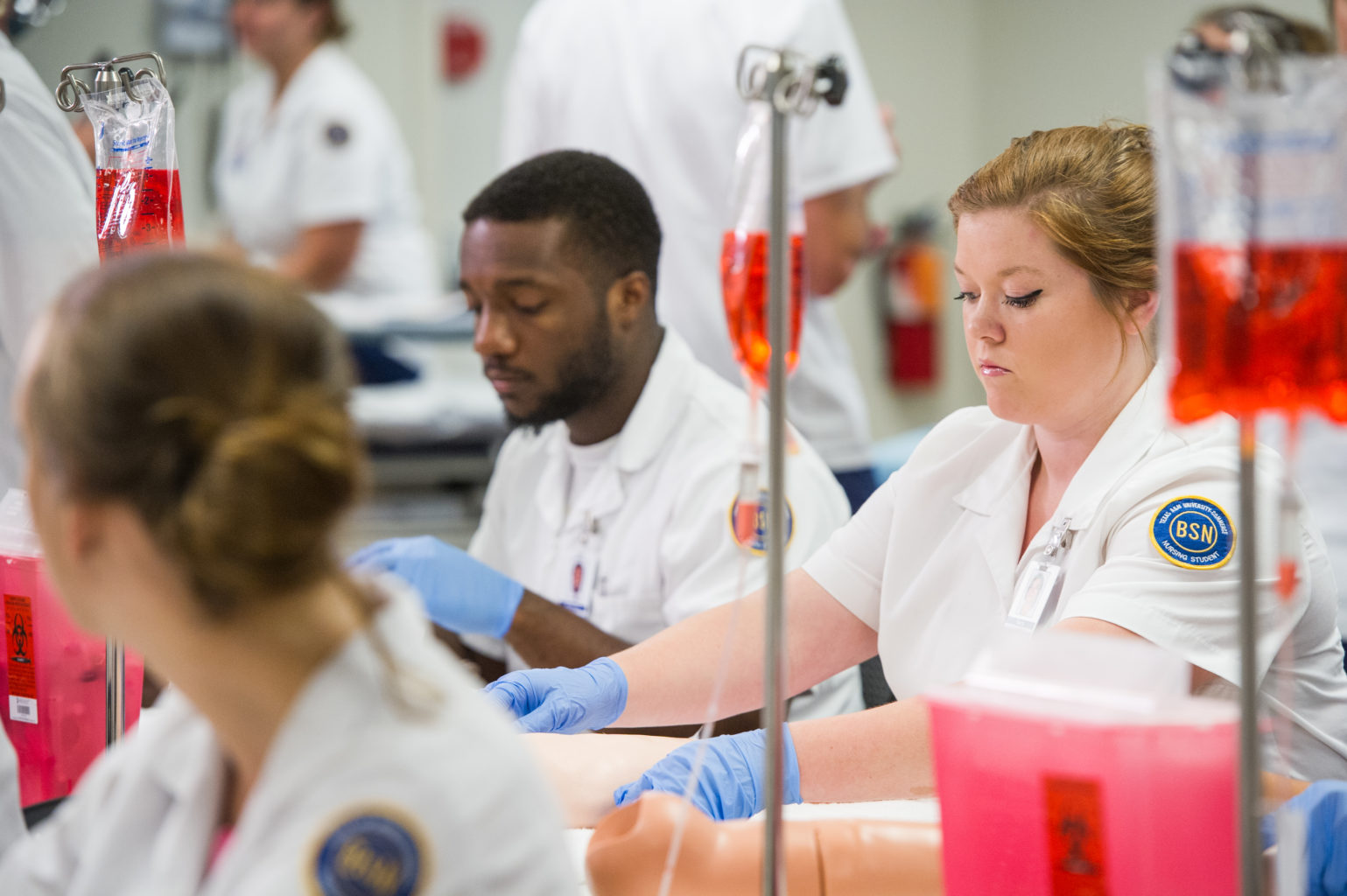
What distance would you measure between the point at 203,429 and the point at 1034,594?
0.85 metres

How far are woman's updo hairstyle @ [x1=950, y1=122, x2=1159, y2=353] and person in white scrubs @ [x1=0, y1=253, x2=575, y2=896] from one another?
0.75m

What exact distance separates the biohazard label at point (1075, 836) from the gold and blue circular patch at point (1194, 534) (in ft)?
1.52

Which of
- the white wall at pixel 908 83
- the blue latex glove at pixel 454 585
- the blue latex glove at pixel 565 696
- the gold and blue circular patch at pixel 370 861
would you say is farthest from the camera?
the white wall at pixel 908 83

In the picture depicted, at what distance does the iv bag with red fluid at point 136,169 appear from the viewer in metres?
1.12

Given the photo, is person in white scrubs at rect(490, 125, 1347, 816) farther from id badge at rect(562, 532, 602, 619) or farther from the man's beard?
the man's beard

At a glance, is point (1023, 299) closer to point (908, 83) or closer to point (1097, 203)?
point (1097, 203)

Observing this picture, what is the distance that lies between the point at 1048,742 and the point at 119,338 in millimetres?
542

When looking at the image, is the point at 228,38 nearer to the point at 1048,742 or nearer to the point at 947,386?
the point at 947,386

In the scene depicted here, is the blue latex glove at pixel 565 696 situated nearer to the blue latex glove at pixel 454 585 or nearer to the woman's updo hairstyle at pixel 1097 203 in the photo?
the blue latex glove at pixel 454 585

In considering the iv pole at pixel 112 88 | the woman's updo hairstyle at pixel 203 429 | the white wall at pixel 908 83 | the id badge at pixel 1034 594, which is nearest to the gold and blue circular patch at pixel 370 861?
the woman's updo hairstyle at pixel 203 429

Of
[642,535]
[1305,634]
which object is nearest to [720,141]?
[642,535]

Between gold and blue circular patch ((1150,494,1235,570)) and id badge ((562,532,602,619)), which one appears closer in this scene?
gold and blue circular patch ((1150,494,1235,570))

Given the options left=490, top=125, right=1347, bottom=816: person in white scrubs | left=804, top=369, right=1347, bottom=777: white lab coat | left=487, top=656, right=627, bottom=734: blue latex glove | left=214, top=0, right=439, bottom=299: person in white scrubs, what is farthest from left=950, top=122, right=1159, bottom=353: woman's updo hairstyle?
left=214, top=0, right=439, bottom=299: person in white scrubs

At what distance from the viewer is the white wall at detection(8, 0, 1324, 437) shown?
477cm
